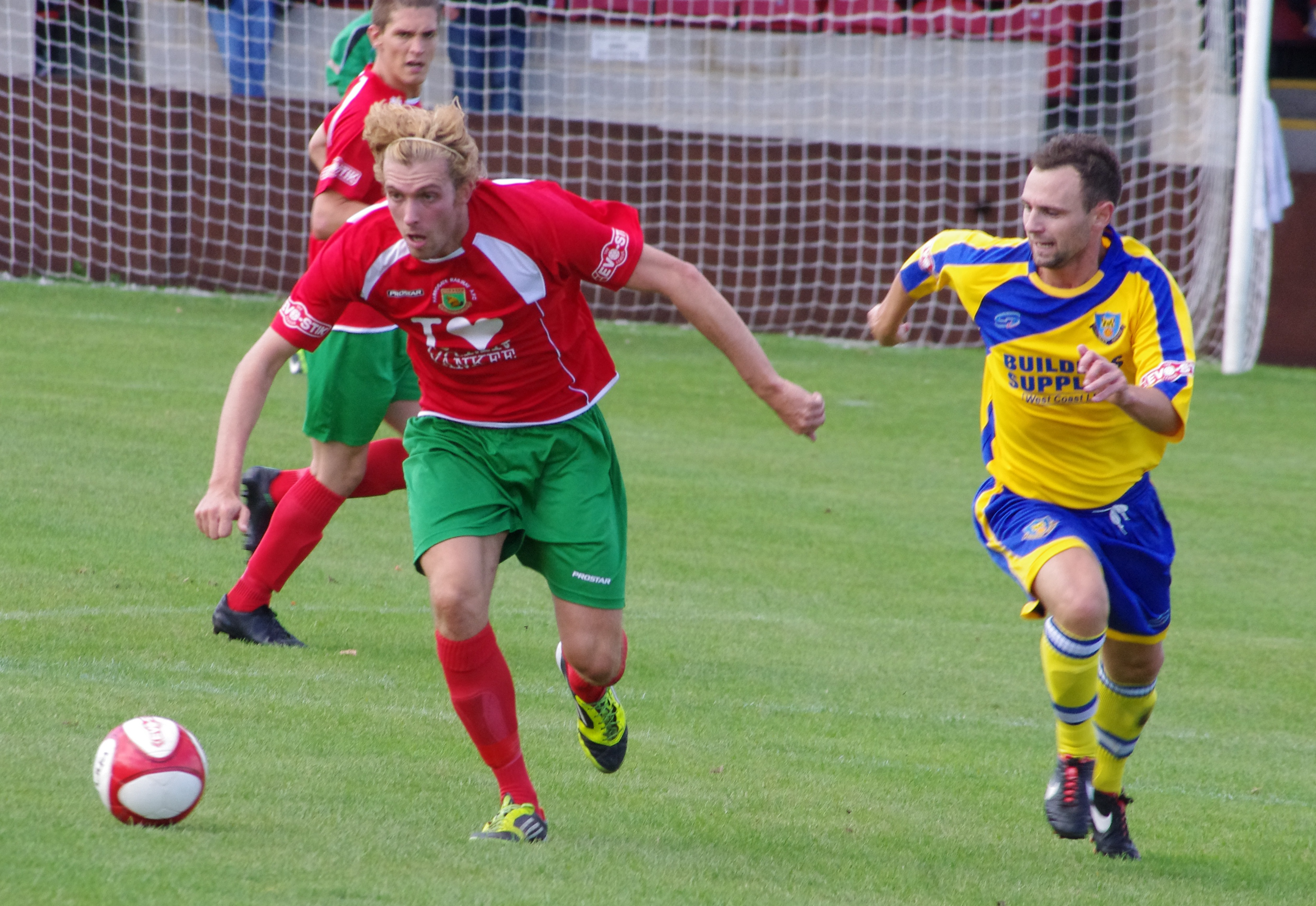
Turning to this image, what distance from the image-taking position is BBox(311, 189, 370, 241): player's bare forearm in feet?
19.9

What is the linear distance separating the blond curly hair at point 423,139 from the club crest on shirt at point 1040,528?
5.88ft

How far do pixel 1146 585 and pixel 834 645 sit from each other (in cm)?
226

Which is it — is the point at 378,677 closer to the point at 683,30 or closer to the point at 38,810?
the point at 38,810

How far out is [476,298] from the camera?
4133 millimetres

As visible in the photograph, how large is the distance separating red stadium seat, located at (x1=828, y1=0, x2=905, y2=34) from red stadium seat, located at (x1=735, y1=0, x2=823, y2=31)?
0.49 feet

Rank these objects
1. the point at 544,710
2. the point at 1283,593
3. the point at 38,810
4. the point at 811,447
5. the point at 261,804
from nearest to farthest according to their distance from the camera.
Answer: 1. the point at 38,810
2. the point at 261,804
3. the point at 544,710
4. the point at 1283,593
5. the point at 811,447

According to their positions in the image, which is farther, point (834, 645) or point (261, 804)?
point (834, 645)

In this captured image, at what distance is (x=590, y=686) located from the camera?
4.49 metres

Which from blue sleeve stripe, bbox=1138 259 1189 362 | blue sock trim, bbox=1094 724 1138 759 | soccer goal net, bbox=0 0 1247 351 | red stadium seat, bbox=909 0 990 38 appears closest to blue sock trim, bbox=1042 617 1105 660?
blue sock trim, bbox=1094 724 1138 759

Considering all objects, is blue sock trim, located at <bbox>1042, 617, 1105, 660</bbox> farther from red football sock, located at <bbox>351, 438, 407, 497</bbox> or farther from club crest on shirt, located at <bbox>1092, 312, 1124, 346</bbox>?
red football sock, located at <bbox>351, 438, 407, 497</bbox>

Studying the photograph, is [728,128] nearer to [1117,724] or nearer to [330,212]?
[330,212]

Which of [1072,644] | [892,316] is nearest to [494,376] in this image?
[892,316]

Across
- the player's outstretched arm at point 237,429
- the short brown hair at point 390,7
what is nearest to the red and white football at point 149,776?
the player's outstretched arm at point 237,429

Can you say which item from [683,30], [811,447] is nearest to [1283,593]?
[811,447]
